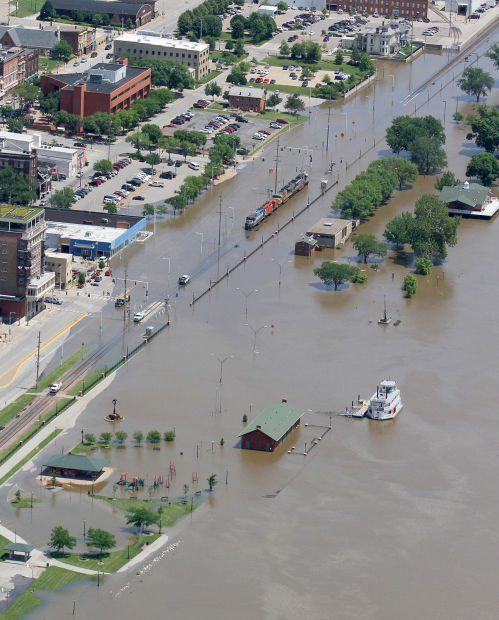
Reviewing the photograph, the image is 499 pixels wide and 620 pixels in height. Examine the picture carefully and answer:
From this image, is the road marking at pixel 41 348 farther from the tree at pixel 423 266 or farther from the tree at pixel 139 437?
the tree at pixel 423 266

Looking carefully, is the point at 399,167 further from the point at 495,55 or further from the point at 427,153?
the point at 495,55

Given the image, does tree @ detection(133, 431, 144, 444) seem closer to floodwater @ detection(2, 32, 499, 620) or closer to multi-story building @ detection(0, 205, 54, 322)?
floodwater @ detection(2, 32, 499, 620)

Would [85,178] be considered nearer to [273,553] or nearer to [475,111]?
[475,111]

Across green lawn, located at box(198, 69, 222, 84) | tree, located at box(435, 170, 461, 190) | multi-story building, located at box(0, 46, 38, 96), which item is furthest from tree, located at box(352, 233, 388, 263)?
green lawn, located at box(198, 69, 222, 84)

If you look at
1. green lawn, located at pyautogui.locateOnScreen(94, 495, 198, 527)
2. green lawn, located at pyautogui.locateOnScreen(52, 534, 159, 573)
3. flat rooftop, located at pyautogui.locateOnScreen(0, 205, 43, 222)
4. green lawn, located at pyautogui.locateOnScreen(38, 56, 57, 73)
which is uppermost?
flat rooftop, located at pyautogui.locateOnScreen(0, 205, 43, 222)

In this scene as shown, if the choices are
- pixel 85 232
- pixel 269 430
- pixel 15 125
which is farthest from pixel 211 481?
pixel 15 125

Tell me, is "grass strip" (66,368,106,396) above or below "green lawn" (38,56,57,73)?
above

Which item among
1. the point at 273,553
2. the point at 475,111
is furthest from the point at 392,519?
the point at 475,111
